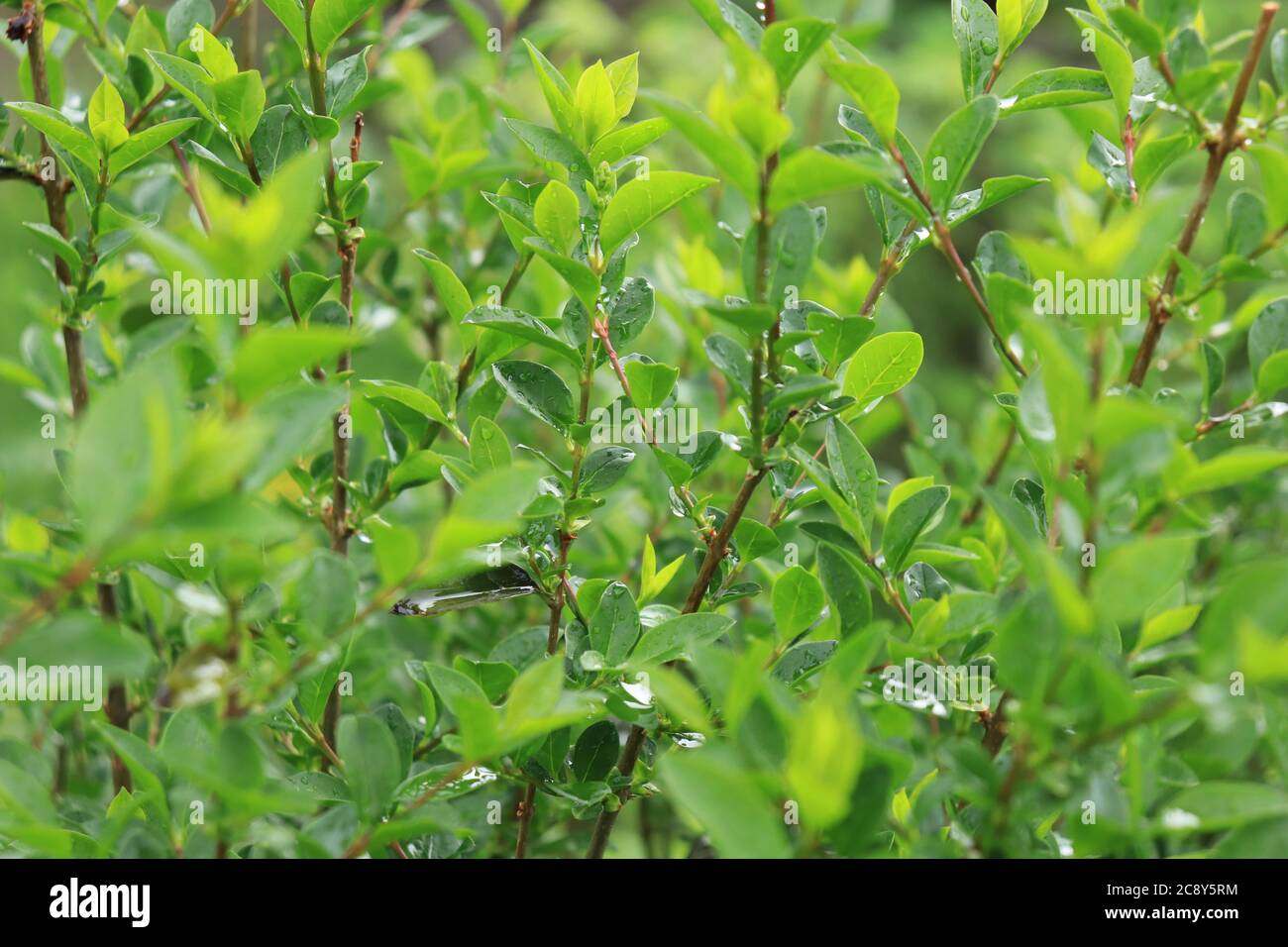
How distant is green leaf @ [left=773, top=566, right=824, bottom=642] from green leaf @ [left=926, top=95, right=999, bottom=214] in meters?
0.27

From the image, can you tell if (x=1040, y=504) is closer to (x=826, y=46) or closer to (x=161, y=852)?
(x=826, y=46)

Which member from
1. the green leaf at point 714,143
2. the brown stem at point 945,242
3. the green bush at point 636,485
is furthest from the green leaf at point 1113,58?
the green leaf at point 714,143

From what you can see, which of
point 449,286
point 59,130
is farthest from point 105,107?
point 449,286

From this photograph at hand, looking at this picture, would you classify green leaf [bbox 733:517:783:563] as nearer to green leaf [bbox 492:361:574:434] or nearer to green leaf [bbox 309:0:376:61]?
green leaf [bbox 492:361:574:434]

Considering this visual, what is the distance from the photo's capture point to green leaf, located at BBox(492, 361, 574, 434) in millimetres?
788

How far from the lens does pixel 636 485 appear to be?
127 cm

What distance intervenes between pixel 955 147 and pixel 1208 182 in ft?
0.58

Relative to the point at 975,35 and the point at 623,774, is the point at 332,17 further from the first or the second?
the point at 623,774

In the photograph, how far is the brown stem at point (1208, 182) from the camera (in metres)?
0.69

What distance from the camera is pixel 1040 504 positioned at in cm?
77

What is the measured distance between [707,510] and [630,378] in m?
0.13

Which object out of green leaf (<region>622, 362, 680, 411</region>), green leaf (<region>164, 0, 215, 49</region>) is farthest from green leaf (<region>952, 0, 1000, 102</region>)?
green leaf (<region>164, 0, 215, 49</region>)
